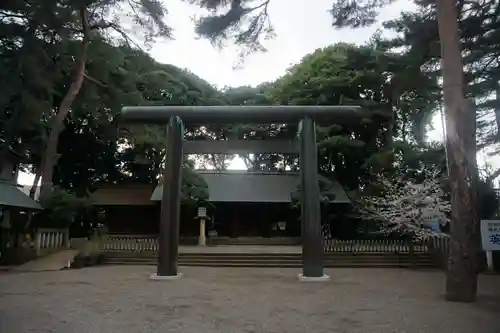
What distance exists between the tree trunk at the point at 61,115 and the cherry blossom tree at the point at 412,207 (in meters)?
14.3

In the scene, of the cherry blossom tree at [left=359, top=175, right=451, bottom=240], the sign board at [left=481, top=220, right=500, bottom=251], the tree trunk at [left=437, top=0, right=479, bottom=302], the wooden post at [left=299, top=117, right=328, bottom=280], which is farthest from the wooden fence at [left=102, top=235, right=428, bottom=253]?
the tree trunk at [left=437, top=0, right=479, bottom=302]

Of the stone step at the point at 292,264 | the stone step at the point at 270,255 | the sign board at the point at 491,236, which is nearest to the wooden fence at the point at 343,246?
the stone step at the point at 270,255

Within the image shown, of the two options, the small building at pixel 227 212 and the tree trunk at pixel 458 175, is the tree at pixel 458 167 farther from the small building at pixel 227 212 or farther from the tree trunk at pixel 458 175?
the small building at pixel 227 212

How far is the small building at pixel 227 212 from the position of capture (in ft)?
81.5

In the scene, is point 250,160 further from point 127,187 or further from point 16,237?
point 16,237

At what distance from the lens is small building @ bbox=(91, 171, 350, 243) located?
24844mm

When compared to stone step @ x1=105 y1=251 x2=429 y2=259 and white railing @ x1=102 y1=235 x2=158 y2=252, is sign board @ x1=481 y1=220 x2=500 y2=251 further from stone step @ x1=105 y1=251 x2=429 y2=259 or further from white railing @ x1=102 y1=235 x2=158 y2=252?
white railing @ x1=102 y1=235 x2=158 y2=252

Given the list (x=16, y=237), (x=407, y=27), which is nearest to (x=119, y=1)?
(x=16, y=237)

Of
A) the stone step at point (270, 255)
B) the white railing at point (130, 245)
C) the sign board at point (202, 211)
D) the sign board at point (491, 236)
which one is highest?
the sign board at point (202, 211)

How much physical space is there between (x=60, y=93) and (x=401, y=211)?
660 inches

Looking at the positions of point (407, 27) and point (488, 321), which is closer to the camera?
point (488, 321)

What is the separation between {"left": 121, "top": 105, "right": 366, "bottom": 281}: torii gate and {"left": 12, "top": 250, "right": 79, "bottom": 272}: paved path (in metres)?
4.89

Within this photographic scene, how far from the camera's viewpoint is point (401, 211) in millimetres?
17531

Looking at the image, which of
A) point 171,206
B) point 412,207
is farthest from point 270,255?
point 171,206
